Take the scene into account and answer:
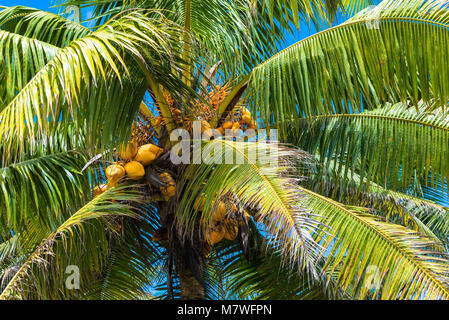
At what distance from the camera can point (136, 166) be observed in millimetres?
4246

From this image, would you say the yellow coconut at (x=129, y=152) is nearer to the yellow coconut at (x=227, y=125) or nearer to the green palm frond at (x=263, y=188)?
the green palm frond at (x=263, y=188)

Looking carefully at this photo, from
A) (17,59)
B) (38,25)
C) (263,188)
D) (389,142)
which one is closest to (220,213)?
(263,188)

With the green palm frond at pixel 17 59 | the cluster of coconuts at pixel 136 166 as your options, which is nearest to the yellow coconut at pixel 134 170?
the cluster of coconuts at pixel 136 166

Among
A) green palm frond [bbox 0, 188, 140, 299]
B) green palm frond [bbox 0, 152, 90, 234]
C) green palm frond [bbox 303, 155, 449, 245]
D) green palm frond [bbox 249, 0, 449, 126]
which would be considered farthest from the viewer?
green palm frond [bbox 303, 155, 449, 245]

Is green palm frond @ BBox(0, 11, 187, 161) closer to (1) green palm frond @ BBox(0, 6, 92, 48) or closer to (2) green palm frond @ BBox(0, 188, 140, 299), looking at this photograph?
(2) green palm frond @ BBox(0, 188, 140, 299)

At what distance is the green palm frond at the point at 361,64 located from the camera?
3.87m

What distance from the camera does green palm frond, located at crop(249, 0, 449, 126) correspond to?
387 cm

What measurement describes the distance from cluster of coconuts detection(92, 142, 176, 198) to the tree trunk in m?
0.82

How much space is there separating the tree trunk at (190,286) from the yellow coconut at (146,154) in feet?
3.41

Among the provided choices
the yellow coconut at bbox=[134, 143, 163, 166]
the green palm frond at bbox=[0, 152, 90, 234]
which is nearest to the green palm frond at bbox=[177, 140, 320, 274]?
the yellow coconut at bbox=[134, 143, 163, 166]

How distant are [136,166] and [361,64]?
1755 millimetres

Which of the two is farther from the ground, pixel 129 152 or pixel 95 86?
pixel 95 86

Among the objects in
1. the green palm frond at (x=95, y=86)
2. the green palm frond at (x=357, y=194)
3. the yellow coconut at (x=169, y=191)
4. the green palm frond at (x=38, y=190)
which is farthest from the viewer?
the green palm frond at (x=357, y=194)

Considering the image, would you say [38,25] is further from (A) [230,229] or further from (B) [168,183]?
(A) [230,229]
